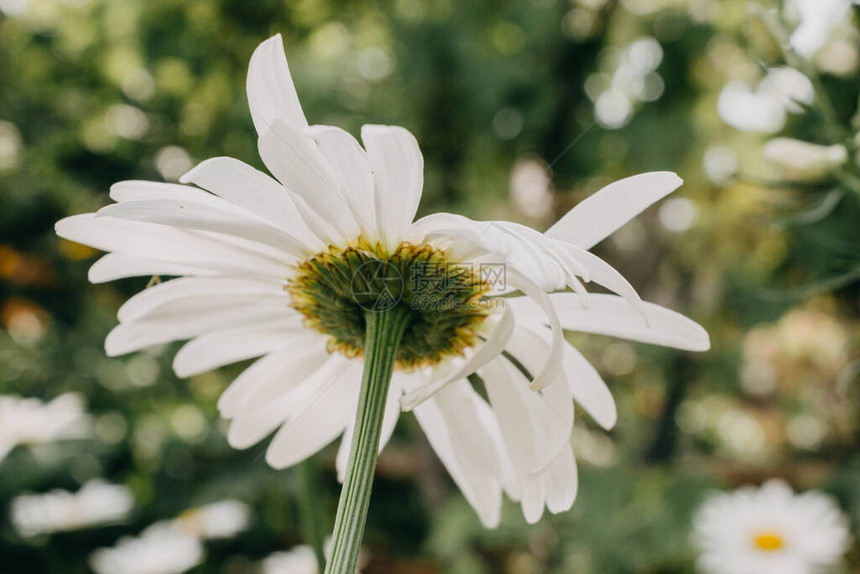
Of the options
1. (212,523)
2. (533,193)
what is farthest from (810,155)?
(212,523)

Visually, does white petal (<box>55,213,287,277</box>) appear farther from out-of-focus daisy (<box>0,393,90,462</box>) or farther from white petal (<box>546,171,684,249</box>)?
out-of-focus daisy (<box>0,393,90,462</box>)

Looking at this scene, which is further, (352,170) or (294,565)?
(294,565)

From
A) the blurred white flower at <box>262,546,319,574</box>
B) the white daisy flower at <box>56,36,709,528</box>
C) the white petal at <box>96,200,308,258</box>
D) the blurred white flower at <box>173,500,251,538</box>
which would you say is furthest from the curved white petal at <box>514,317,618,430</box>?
the blurred white flower at <box>173,500,251,538</box>

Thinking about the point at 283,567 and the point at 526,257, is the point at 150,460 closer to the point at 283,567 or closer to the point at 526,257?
the point at 283,567

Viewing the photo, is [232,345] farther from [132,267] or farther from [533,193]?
[533,193]

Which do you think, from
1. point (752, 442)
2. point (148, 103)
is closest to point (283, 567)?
point (148, 103)
